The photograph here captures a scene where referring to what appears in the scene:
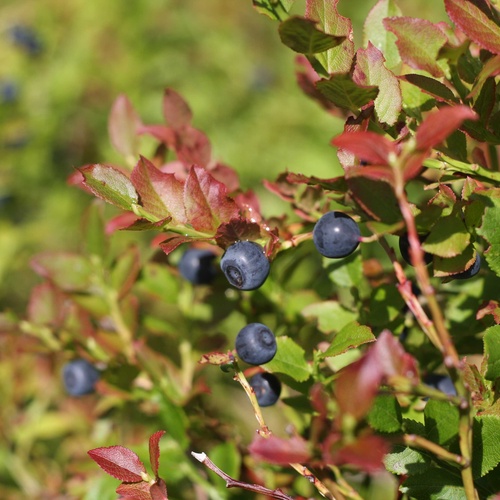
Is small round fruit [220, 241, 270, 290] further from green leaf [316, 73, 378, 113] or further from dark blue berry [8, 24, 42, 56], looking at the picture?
dark blue berry [8, 24, 42, 56]

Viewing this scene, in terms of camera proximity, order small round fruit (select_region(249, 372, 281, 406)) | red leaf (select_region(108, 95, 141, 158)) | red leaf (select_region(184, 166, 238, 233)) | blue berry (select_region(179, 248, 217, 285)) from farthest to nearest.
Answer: red leaf (select_region(108, 95, 141, 158)) < blue berry (select_region(179, 248, 217, 285)) < small round fruit (select_region(249, 372, 281, 406)) < red leaf (select_region(184, 166, 238, 233))

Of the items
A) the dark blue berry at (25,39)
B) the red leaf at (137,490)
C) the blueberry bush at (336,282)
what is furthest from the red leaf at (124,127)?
the dark blue berry at (25,39)

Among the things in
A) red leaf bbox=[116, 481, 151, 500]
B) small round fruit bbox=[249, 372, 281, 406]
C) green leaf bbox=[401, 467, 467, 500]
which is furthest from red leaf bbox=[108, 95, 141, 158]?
green leaf bbox=[401, 467, 467, 500]

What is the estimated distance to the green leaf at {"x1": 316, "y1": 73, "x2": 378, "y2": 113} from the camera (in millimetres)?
643

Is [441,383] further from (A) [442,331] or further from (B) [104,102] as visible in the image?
(B) [104,102]

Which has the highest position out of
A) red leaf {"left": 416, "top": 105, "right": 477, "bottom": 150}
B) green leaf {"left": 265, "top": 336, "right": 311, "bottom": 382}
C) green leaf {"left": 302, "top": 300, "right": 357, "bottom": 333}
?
red leaf {"left": 416, "top": 105, "right": 477, "bottom": 150}

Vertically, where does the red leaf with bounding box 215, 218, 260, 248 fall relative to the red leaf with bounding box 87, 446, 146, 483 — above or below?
above

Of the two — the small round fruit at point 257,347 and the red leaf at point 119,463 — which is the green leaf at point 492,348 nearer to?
the small round fruit at point 257,347

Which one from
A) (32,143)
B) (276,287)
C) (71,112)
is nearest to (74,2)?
(71,112)

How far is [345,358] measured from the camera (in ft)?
2.81

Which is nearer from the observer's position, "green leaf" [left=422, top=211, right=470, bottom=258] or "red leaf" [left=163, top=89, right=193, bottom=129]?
"green leaf" [left=422, top=211, right=470, bottom=258]

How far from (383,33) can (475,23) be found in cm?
20

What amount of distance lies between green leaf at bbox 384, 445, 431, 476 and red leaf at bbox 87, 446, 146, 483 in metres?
0.26

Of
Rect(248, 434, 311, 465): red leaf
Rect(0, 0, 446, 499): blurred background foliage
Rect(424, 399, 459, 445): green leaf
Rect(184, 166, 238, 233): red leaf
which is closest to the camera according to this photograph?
Rect(248, 434, 311, 465): red leaf
